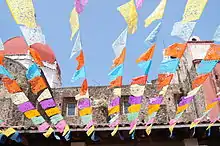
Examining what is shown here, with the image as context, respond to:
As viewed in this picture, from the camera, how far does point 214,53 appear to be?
8.52 meters

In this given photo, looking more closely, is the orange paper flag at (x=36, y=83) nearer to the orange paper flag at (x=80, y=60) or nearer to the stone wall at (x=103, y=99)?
the orange paper flag at (x=80, y=60)

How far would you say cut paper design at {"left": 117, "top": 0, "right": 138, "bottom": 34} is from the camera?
7808 millimetres

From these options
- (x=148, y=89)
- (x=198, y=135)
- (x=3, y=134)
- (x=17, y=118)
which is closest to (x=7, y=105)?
(x=17, y=118)

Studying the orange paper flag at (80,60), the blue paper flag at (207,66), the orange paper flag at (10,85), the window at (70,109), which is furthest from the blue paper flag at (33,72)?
the window at (70,109)

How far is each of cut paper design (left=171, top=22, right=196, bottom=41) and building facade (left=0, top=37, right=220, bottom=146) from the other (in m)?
2.56

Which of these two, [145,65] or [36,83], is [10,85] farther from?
[145,65]

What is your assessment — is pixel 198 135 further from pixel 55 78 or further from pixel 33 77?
pixel 55 78

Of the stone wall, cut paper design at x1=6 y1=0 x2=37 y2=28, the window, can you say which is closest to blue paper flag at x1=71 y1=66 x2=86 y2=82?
cut paper design at x1=6 y1=0 x2=37 y2=28

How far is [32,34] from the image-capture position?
→ 764 cm

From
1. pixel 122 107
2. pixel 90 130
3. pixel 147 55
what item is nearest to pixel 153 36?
pixel 147 55

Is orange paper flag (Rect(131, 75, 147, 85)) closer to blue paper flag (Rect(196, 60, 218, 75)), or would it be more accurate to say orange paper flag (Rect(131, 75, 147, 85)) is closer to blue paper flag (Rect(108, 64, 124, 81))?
→ blue paper flag (Rect(108, 64, 124, 81))

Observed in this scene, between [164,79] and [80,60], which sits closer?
[80,60]

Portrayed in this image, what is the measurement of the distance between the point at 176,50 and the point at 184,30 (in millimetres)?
686

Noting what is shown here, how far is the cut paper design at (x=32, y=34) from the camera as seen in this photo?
7539mm
